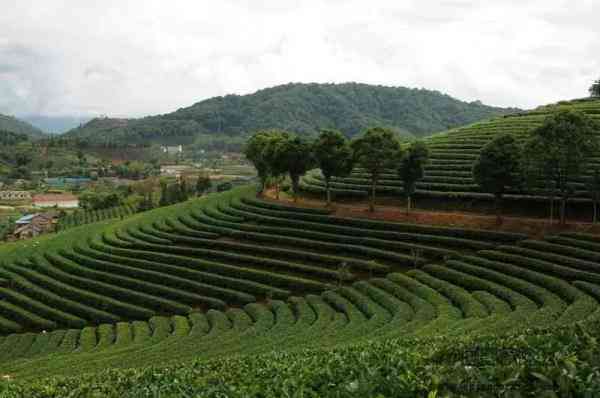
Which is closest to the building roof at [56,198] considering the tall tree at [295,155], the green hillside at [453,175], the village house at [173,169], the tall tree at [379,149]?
the village house at [173,169]

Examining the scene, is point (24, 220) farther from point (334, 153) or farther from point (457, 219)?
point (457, 219)

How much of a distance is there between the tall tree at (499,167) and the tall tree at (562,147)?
1.56m

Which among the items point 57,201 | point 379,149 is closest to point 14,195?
point 57,201

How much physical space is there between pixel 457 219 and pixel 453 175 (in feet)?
28.6

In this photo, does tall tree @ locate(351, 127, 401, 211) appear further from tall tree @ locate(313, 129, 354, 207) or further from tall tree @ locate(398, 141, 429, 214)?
tall tree @ locate(313, 129, 354, 207)

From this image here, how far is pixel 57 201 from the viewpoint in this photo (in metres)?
130

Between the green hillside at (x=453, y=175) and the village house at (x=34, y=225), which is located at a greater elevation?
the green hillside at (x=453, y=175)

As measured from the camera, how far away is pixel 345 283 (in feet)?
107

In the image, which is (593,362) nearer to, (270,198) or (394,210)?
(394,210)

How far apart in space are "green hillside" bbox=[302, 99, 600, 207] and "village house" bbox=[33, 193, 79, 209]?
8736 centimetres

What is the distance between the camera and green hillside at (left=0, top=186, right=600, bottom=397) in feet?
32.1

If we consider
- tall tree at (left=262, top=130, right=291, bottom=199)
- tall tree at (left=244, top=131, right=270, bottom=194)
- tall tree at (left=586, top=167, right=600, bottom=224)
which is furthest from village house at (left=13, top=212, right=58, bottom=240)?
tall tree at (left=586, top=167, right=600, bottom=224)

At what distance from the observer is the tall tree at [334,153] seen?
43938 millimetres

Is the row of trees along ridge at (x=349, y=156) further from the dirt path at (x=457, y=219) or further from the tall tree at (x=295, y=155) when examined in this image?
the dirt path at (x=457, y=219)
